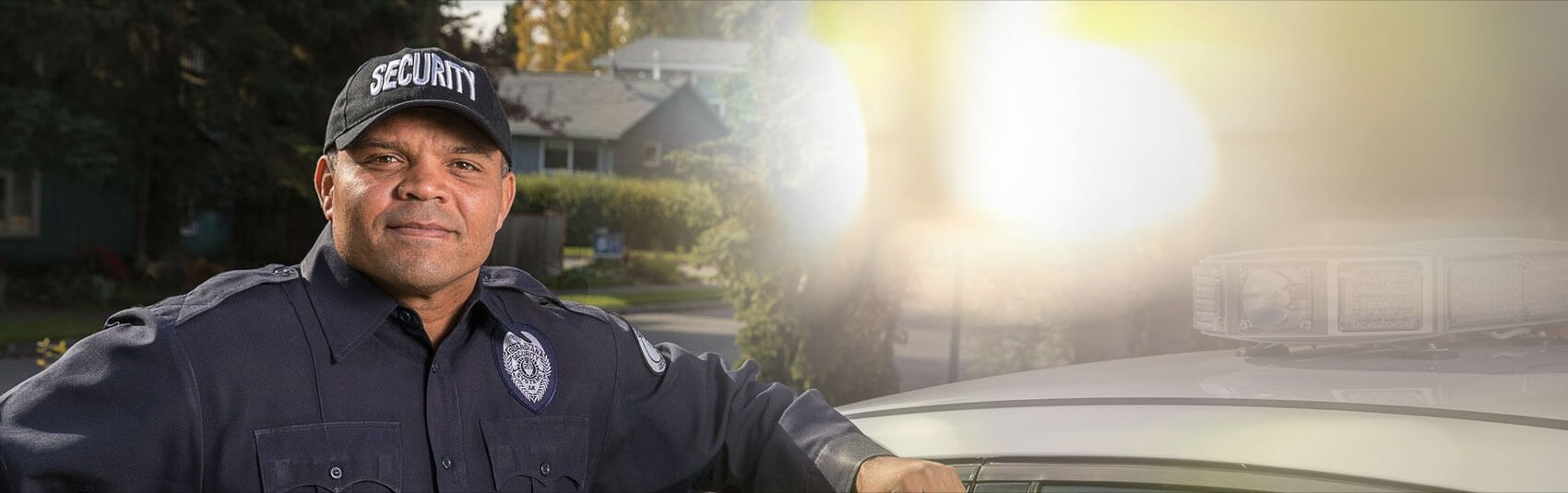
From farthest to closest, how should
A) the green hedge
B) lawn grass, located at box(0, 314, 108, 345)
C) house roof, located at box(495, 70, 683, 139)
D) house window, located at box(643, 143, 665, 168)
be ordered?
house window, located at box(643, 143, 665, 168) < house roof, located at box(495, 70, 683, 139) < the green hedge < lawn grass, located at box(0, 314, 108, 345)

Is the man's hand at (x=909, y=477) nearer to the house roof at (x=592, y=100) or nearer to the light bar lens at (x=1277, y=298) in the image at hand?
the light bar lens at (x=1277, y=298)

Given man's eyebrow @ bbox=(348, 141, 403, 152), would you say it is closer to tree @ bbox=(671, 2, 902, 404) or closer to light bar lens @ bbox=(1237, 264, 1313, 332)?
light bar lens @ bbox=(1237, 264, 1313, 332)

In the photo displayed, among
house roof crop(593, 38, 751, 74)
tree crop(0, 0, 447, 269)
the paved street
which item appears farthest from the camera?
house roof crop(593, 38, 751, 74)

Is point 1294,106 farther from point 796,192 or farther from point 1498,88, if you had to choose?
point 796,192

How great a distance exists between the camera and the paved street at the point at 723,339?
503 inches

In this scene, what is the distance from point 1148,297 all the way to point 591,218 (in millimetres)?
35196

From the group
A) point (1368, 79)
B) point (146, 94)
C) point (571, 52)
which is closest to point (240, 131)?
point (146, 94)

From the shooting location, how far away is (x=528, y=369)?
2.26m

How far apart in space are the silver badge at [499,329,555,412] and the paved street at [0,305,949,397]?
702cm

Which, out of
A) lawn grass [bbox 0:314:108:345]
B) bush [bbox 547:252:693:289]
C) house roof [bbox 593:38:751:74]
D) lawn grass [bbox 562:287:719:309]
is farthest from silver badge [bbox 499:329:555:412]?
house roof [bbox 593:38:751:74]

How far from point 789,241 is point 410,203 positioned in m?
6.40

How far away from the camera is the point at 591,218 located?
41.2m

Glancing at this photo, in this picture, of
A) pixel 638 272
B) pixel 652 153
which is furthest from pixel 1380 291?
pixel 652 153

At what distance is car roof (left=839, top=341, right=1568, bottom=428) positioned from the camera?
1854 mm
